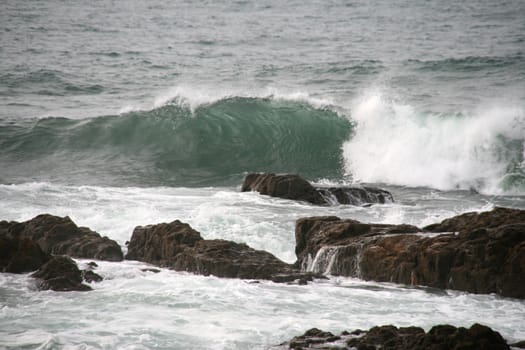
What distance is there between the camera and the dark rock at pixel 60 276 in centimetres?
945

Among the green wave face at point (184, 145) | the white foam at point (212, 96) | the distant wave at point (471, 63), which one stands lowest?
the green wave face at point (184, 145)

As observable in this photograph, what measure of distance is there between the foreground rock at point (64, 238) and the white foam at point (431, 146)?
34.1 feet

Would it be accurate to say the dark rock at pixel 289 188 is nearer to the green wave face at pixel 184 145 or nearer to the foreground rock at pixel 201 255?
the green wave face at pixel 184 145

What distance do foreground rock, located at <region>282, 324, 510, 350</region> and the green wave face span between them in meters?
13.0

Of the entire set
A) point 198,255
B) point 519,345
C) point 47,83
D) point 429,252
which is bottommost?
point 519,345

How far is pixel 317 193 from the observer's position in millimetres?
15711

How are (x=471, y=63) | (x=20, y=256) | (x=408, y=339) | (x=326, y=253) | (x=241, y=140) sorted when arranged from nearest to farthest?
1. (x=408, y=339)
2. (x=20, y=256)
3. (x=326, y=253)
4. (x=241, y=140)
5. (x=471, y=63)

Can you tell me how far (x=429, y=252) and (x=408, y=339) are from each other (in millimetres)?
3115

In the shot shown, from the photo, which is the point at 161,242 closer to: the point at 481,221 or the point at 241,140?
the point at 481,221

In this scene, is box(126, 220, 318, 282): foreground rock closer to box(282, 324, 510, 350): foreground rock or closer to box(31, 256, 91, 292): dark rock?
box(31, 256, 91, 292): dark rock

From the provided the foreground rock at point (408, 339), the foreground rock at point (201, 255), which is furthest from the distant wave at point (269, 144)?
the foreground rock at point (408, 339)

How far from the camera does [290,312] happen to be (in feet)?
28.3

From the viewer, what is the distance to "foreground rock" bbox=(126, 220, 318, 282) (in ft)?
33.4

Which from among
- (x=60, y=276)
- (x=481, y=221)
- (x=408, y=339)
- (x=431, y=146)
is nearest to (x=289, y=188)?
(x=481, y=221)
